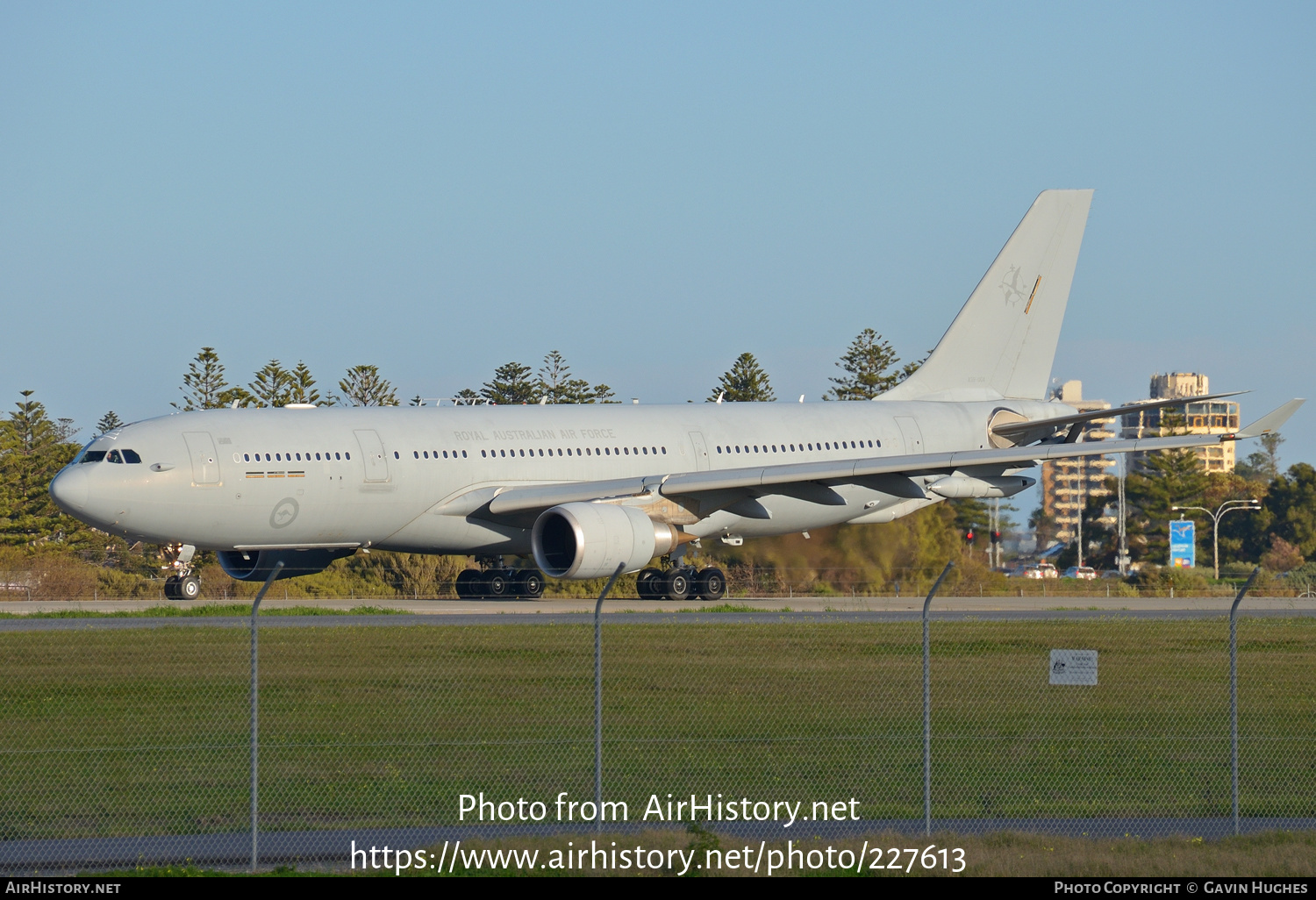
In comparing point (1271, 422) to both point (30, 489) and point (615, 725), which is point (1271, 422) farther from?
point (30, 489)

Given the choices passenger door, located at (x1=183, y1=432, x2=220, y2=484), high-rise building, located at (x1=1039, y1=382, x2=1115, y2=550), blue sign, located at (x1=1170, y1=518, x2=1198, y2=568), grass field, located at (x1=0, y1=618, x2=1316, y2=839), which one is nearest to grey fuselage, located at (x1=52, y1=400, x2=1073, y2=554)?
passenger door, located at (x1=183, y1=432, x2=220, y2=484)

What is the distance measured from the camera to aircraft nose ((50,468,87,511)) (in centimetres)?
2827

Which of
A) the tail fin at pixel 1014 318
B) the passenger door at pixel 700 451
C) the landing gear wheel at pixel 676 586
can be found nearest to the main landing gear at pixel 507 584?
the landing gear wheel at pixel 676 586

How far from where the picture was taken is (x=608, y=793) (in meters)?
13.0

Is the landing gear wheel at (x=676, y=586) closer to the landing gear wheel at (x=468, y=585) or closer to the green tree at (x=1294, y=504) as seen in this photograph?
the landing gear wheel at (x=468, y=585)

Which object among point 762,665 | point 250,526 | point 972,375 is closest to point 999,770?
point 762,665

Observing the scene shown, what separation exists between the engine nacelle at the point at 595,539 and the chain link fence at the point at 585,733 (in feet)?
20.4

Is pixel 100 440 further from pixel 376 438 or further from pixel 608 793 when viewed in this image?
pixel 608 793

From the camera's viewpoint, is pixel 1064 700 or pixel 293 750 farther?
pixel 1064 700

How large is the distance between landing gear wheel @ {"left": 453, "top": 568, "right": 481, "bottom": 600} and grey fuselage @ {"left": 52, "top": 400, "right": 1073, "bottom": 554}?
5.50 ft

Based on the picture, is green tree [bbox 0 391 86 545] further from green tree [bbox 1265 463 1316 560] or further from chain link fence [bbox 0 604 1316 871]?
green tree [bbox 1265 463 1316 560]

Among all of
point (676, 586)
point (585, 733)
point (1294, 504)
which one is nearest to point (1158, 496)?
point (1294, 504)
